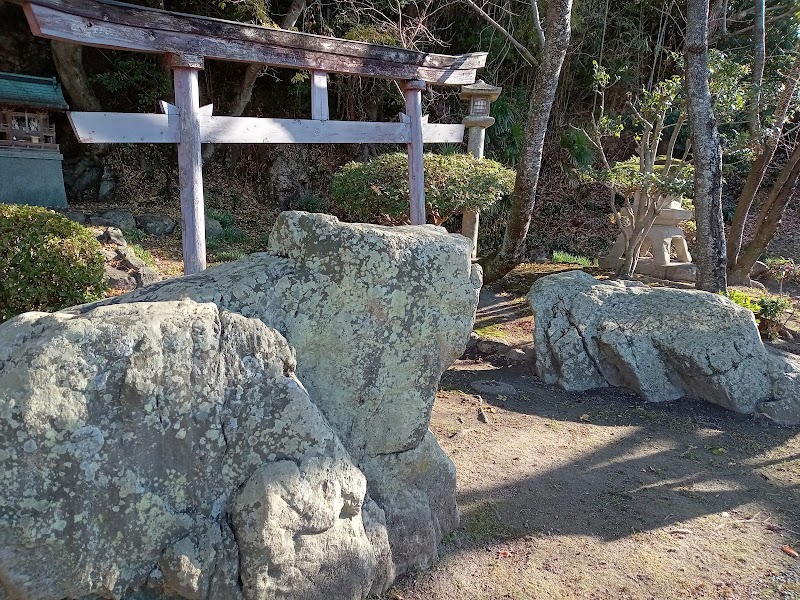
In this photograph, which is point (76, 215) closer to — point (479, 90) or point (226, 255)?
point (226, 255)

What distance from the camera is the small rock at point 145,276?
733cm

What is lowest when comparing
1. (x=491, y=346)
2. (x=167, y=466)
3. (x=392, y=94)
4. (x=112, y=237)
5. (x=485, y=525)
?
(x=491, y=346)

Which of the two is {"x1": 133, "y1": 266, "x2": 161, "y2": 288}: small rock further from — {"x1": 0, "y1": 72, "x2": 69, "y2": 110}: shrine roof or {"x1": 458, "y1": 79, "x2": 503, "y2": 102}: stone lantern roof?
{"x1": 458, "y1": 79, "x2": 503, "y2": 102}: stone lantern roof

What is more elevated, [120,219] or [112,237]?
[112,237]

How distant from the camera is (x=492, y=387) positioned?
206 inches

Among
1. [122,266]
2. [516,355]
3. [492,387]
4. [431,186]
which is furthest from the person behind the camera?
[431,186]

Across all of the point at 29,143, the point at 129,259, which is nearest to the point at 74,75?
the point at 29,143

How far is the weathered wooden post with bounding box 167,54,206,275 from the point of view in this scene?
533 cm

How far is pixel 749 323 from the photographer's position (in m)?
5.00

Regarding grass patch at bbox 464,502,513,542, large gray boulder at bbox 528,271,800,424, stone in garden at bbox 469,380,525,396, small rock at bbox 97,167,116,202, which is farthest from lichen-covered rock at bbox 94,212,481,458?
small rock at bbox 97,167,116,202

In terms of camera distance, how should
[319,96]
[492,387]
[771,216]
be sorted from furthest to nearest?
[771,216] → [319,96] → [492,387]

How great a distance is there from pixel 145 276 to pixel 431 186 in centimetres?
369

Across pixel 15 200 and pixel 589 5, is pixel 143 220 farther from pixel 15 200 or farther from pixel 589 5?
pixel 589 5

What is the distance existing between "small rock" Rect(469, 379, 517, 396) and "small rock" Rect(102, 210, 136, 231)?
7.31 metres
